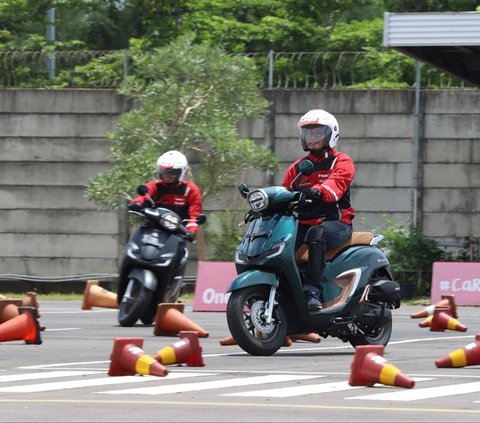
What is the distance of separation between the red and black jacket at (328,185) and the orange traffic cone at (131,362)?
281 cm

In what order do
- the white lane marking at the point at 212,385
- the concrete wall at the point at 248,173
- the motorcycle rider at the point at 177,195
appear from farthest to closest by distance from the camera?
the concrete wall at the point at 248,173, the motorcycle rider at the point at 177,195, the white lane marking at the point at 212,385

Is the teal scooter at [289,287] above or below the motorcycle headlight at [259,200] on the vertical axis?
below

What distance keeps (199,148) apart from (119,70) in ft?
9.07

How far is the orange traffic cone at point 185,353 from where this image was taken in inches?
466

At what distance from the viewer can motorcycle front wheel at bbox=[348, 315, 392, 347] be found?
13730 mm

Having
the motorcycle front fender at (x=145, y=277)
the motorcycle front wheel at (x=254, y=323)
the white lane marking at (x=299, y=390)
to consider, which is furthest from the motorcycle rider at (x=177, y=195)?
the white lane marking at (x=299, y=390)

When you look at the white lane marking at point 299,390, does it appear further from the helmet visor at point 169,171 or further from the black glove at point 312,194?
the helmet visor at point 169,171

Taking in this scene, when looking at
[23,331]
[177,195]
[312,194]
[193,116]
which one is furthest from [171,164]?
[193,116]

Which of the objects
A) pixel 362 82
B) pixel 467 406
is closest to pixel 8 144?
pixel 362 82

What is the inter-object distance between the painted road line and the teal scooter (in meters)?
2.37

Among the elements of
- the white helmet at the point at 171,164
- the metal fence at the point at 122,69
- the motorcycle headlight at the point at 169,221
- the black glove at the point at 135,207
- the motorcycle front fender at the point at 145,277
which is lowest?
the motorcycle front fender at the point at 145,277

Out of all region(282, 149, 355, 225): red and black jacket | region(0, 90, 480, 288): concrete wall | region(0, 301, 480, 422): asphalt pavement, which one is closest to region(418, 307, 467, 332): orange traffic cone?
region(0, 301, 480, 422): asphalt pavement

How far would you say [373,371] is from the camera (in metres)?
10.2

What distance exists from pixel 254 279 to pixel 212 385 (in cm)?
251
